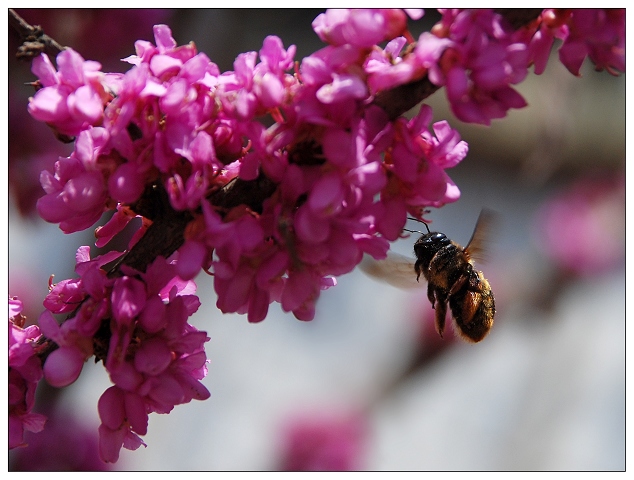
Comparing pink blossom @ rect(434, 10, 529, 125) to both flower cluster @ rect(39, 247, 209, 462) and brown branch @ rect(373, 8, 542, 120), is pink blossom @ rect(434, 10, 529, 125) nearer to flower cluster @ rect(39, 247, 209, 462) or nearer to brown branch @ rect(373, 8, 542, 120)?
brown branch @ rect(373, 8, 542, 120)

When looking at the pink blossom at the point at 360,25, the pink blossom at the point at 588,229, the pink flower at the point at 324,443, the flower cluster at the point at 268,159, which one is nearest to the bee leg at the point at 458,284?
the flower cluster at the point at 268,159

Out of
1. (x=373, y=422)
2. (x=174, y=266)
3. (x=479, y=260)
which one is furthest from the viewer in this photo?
(x=373, y=422)

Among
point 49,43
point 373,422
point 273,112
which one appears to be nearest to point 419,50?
point 273,112

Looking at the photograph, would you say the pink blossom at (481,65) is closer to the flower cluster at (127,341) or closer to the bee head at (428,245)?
the flower cluster at (127,341)

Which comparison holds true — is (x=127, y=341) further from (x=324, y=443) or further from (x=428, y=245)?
(x=324, y=443)

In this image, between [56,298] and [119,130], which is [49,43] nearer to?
[119,130]
